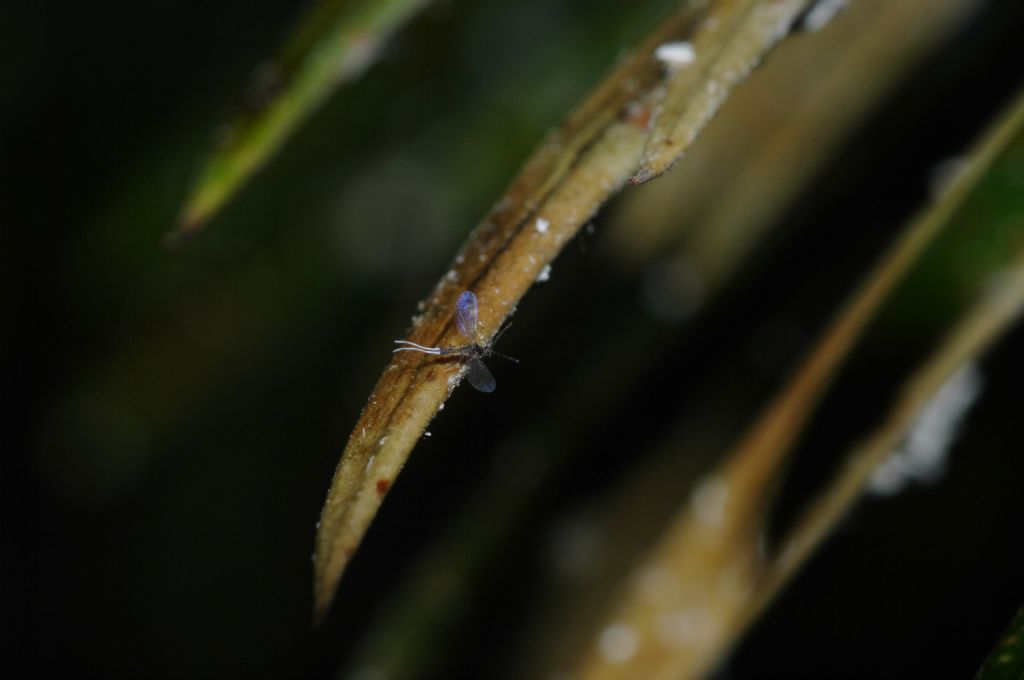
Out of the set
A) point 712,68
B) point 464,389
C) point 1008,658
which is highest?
point 464,389

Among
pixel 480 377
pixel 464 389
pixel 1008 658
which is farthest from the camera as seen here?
pixel 464 389

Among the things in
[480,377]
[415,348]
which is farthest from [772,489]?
[415,348]

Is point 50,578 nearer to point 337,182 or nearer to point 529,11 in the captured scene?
point 337,182

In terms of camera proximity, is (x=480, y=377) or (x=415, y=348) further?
(x=480, y=377)

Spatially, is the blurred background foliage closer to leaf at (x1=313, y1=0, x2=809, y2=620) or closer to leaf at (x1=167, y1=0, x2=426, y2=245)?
leaf at (x1=313, y1=0, x2=809, y2=620)

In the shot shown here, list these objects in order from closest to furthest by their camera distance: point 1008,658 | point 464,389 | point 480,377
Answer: point 1008,658 < point 480,377 < point 464,389

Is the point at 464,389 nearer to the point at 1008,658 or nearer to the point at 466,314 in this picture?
the point at 466,314
